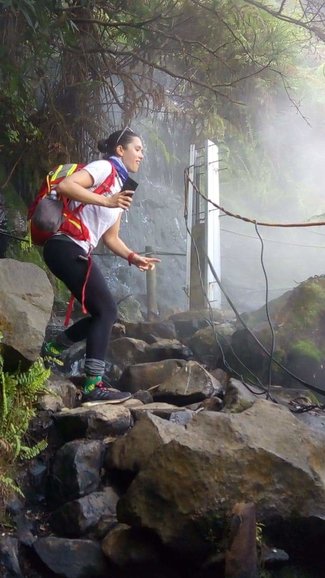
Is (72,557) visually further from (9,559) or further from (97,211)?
(97,211)

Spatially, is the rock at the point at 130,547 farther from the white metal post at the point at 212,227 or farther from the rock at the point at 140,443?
the white metal post at the point at 212,227

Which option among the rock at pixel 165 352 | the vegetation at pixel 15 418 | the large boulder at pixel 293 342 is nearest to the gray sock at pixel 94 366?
the vegetation at pixel 15 418

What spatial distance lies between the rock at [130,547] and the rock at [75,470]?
411 millimetres

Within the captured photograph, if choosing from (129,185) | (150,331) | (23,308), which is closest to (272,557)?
(23,308)

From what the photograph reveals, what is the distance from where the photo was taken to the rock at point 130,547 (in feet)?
8.95

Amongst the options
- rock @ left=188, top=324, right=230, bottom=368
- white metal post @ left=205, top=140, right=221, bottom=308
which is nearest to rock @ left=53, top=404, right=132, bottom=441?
rock @ left=188, top=324, right=230, bottom=368

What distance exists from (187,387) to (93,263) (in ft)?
4.01

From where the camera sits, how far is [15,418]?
332 cm

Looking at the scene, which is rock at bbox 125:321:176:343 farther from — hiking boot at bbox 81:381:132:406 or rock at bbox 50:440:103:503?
rock at bbox 50:440:103:503

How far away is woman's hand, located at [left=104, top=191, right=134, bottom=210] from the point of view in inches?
141

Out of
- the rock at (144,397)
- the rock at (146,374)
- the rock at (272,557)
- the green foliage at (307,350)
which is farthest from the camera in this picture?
the green foliage at (307,350)

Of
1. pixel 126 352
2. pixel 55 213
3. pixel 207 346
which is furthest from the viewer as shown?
pixel 207 346

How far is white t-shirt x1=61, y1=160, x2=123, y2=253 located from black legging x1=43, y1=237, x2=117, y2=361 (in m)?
0.11

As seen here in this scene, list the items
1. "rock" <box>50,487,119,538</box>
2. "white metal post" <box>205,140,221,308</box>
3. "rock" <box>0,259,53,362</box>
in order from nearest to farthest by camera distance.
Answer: "rock" <box>50,487,119,538</box> < "rock" <box>0,259,53,362</box> < "white metal post" <box>205,140,221,308</box>
